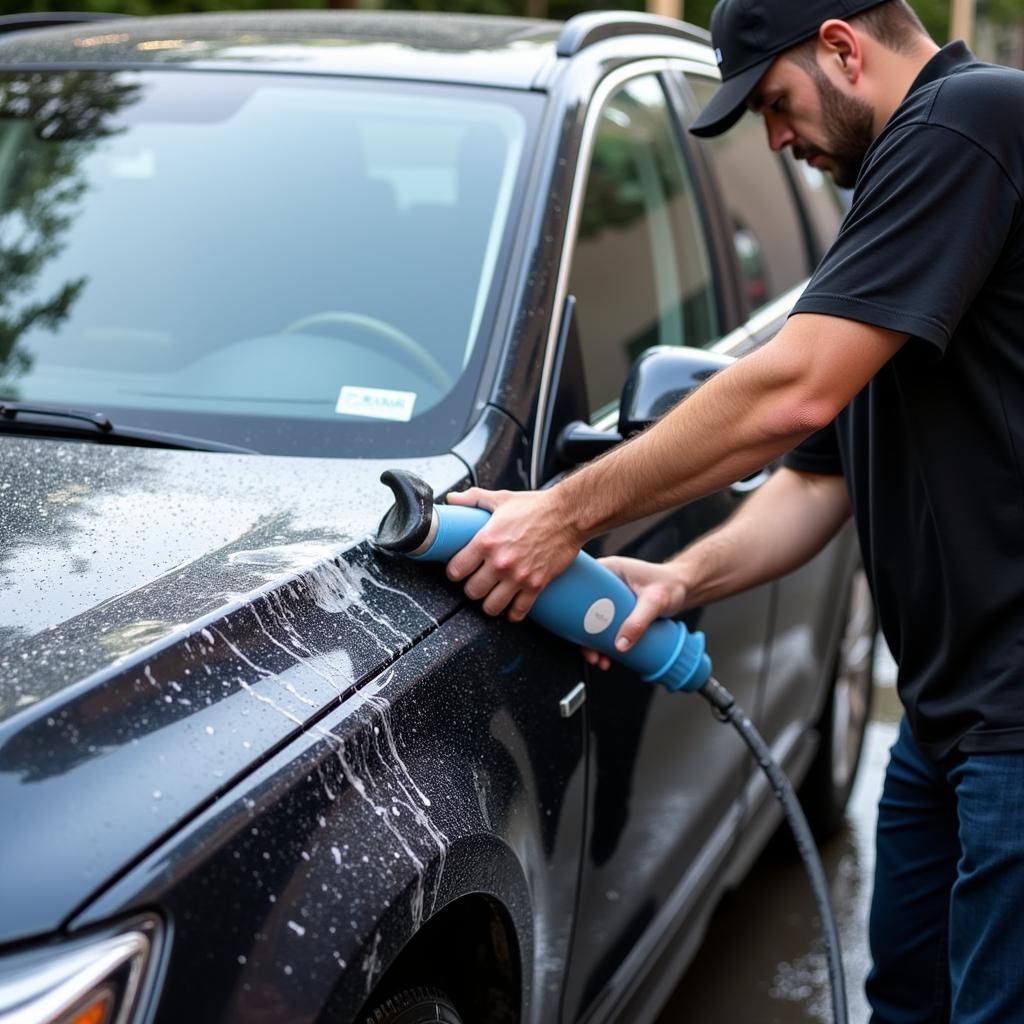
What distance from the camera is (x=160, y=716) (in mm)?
1435

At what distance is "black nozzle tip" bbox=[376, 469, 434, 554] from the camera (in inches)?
71.9

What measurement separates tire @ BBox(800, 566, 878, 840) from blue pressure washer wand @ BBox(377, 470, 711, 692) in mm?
1832

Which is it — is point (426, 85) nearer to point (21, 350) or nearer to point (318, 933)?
point (21, 350)

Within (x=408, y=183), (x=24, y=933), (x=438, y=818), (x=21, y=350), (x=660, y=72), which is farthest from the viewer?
(x=660, y=72)

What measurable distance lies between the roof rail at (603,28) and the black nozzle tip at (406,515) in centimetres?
128

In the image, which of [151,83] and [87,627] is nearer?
[87,627]

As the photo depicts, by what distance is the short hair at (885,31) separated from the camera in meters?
2.06

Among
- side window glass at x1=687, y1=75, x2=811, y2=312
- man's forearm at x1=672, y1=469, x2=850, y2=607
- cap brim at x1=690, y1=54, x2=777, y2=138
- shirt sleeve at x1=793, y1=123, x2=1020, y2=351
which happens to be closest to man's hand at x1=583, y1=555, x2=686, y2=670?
man's forearm at x1=672, y1=469, x2=850, y2=607

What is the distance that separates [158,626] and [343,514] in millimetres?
448

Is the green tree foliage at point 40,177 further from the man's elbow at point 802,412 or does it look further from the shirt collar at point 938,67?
the shirt collar at point 938,67

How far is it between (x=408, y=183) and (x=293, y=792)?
1.46m

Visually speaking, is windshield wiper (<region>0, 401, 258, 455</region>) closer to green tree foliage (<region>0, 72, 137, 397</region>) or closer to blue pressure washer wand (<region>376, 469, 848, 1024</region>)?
green tree foliage (<region>0, 72, 137, 397</region>)

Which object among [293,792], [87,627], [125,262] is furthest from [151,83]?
[293,792]

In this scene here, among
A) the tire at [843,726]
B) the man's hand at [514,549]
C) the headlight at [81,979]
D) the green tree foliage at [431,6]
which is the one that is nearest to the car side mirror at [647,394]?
the man's hand at [514,549]
